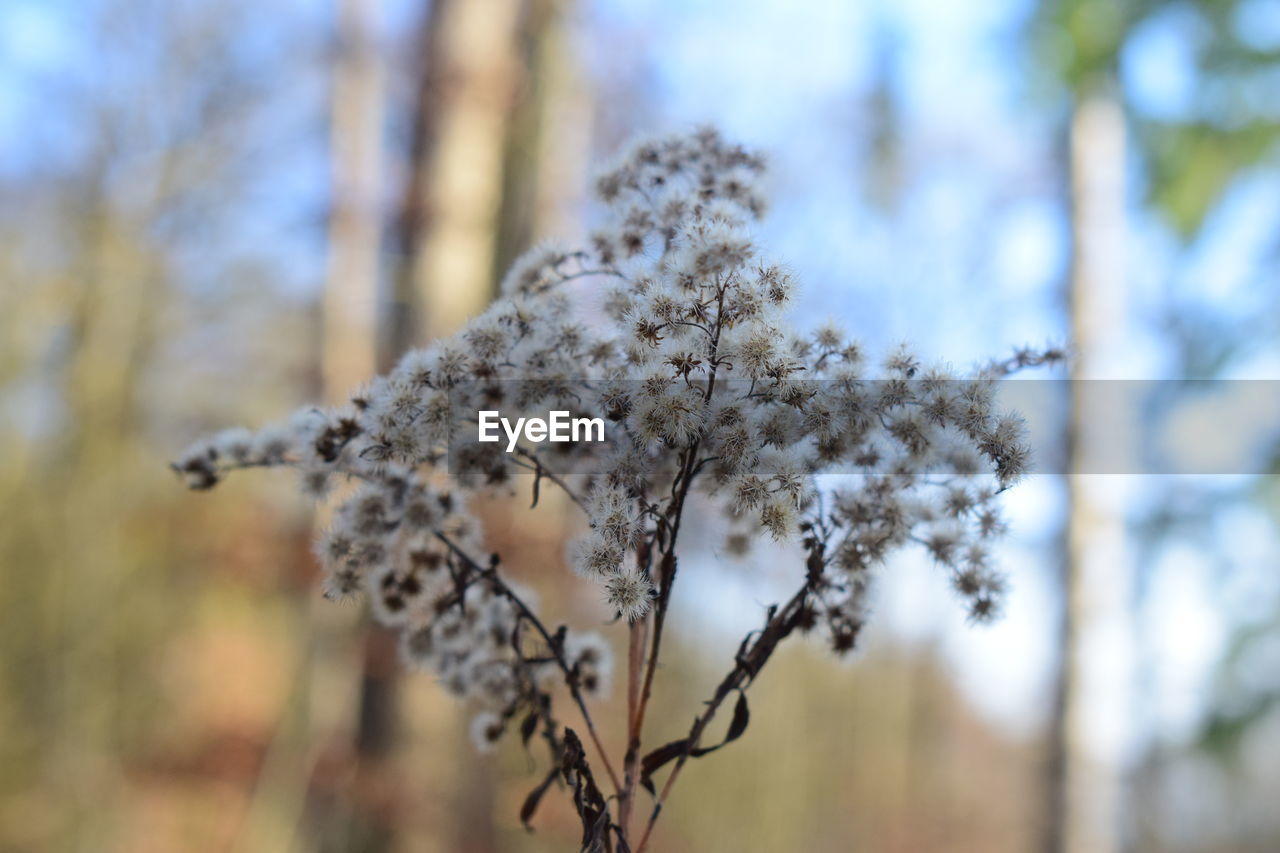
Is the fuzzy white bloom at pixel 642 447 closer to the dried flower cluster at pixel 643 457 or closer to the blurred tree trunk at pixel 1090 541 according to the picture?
the dried flower cluster at pixel 643 457

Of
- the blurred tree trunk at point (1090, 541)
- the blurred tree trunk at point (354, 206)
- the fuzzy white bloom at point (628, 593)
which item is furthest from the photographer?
the blurred tree trunk at point (354, 206)

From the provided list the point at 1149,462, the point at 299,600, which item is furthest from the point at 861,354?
the point at 299,600

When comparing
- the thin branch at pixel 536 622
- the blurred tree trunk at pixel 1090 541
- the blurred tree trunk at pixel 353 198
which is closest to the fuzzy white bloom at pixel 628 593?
the thin branch at pixel 536 622

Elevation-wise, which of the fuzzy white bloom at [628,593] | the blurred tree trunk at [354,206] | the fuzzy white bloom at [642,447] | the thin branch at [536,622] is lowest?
the thin branch at [536,622]

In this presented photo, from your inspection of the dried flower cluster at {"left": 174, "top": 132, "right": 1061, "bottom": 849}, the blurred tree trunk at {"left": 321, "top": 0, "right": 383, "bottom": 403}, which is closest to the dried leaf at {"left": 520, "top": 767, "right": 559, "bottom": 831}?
the dried flower cluster at {"left": 174, "top": 132, "right": 1061, "bottom": 849}

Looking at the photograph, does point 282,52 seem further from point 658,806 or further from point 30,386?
point 658,806

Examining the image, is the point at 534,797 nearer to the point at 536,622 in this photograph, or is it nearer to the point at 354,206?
the point at 536,622
